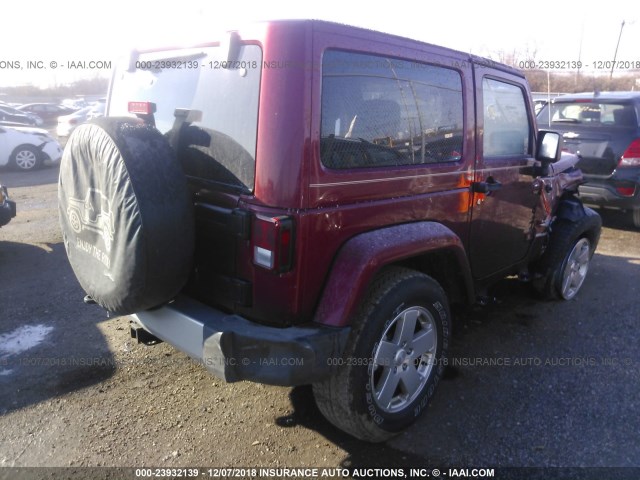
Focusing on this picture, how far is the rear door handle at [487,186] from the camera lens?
10.2 ft

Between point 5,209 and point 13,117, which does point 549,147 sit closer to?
point 5,209

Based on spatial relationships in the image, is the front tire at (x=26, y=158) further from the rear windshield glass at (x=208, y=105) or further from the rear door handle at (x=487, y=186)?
the rear door handle at (x=487, y=186)

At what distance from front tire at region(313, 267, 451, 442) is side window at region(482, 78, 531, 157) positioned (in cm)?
121

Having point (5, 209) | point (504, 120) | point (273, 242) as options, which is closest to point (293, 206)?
point (273, 242)

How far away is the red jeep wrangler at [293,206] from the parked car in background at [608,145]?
4.57 m

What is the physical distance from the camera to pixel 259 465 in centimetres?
250

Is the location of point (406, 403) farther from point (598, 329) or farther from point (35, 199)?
point (35, 199)

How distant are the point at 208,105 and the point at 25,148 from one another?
38.4 ft

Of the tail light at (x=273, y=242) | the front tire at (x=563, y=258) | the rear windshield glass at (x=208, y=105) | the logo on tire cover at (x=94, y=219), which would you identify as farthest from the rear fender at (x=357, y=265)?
the front tire at (x=563, y=258)

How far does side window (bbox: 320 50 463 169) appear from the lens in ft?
7.42

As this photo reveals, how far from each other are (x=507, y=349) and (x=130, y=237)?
111 inches

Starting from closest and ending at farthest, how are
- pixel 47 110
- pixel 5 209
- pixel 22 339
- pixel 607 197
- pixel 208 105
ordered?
pixel 208 105 → pixel 22 339 → pixel 5 209 → pixel 607 197 → pixel 47 110

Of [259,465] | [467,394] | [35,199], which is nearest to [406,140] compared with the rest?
[467,394]

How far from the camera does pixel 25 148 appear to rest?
1194 centimetres
